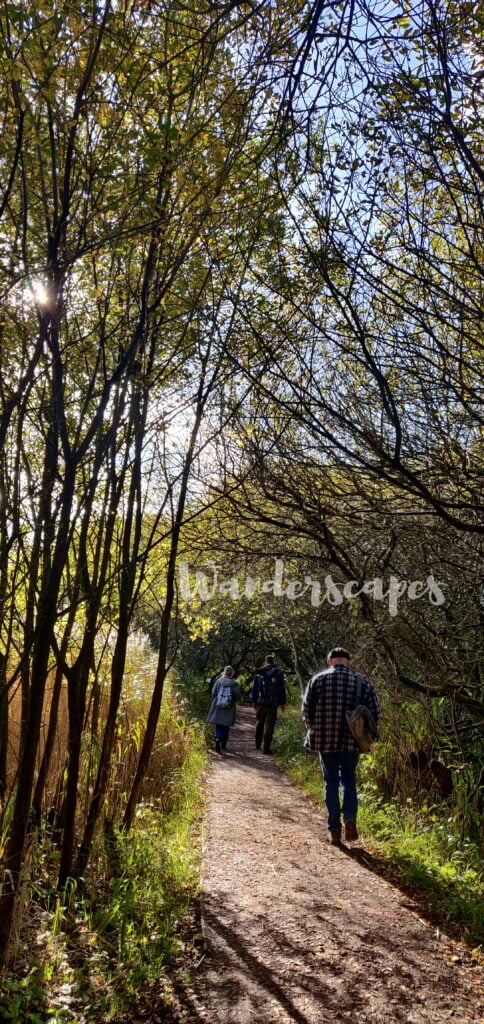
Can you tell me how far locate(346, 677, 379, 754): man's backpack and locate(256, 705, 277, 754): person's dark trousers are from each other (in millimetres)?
7923

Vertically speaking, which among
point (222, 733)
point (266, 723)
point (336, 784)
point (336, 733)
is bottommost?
point (222, 733)

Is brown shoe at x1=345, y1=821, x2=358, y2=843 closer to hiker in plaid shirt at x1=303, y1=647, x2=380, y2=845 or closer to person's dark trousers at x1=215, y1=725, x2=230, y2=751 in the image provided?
hiker in plaid shirt at x1=303, y1=647, x2=380, y2=845

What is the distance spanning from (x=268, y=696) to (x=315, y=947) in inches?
380

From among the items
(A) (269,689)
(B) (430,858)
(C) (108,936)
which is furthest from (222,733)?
(C) (108,936)

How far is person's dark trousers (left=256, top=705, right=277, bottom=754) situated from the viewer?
14336 mm

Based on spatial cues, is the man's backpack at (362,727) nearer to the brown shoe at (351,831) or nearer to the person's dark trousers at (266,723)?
the brown shoe at (351,831)

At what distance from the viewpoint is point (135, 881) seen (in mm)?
4793

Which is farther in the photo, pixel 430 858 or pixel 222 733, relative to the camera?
pixel 222 733

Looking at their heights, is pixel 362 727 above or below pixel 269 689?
above

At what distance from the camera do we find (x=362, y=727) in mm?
6395

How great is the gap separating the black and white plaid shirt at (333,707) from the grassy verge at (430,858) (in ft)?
3.16

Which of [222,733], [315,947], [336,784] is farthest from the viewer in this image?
[222,733]

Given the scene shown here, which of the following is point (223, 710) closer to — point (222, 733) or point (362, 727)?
point (222, 733)

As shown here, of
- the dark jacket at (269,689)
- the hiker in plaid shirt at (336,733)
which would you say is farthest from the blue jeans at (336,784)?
the dark jacket at (269,689)
